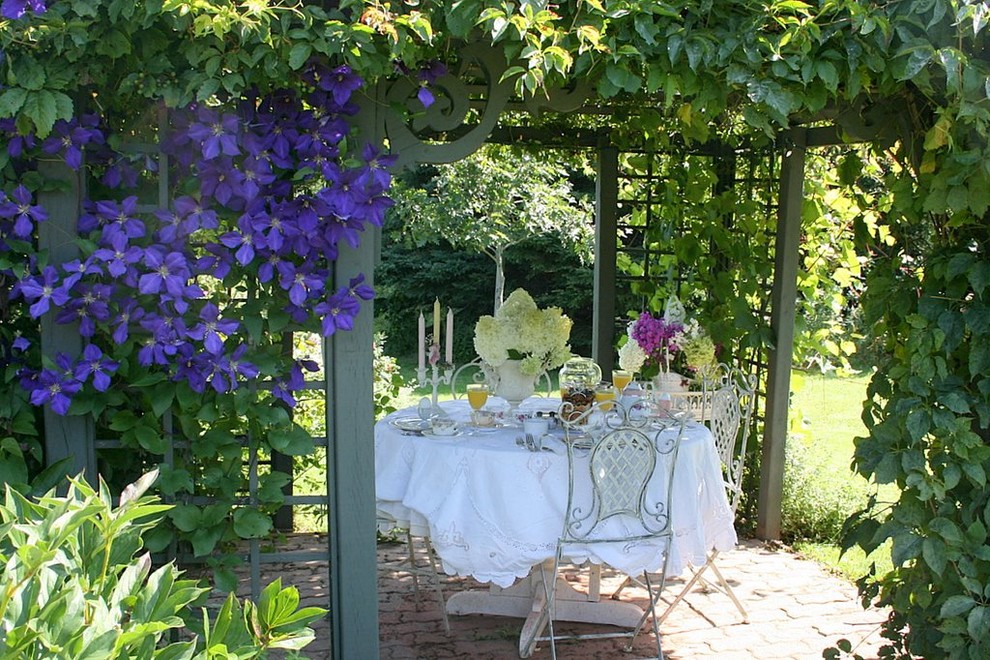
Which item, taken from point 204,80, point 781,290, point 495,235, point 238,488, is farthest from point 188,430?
point 495,235

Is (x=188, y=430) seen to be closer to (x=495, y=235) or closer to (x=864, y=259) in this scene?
(x=864, y=259)

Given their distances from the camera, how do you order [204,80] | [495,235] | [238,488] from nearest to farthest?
[204,80], [238,488], [495,235]

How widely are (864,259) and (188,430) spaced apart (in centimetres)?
430

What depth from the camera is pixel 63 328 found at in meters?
2.67

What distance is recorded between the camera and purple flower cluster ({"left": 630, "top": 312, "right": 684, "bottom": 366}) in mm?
4809

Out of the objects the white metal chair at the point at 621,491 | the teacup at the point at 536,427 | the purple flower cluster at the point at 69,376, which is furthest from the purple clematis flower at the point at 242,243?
the teacup at the point at 536,427

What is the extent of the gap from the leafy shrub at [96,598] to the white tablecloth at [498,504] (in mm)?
1591

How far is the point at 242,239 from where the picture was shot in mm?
2543

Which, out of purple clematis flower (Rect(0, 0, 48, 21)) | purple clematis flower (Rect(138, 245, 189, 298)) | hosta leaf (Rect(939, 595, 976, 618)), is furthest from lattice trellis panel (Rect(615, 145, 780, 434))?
purple clematis flower (Rect(0, 0, 48, 21))

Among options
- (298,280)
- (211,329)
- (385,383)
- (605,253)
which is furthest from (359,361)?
(605,253)

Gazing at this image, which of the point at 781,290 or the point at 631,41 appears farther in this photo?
the point at 781,290

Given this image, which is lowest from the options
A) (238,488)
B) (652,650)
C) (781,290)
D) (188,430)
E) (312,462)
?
(652,650)

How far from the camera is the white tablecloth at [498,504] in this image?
3432 mm

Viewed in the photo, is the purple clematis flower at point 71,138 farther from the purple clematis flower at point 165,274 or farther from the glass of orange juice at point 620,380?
the glass of orange juice at point 620,380
